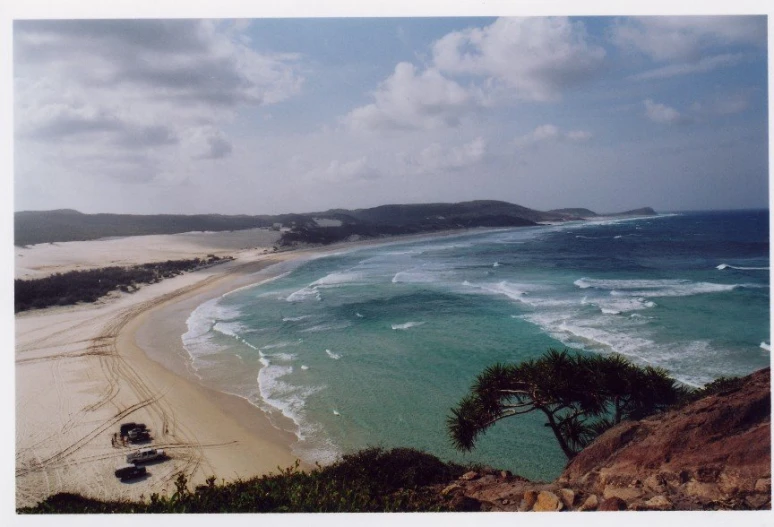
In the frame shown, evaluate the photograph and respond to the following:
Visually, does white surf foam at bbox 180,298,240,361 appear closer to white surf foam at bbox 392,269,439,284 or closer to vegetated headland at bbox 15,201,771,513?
vegetated headland at bbox 15,201,771,513

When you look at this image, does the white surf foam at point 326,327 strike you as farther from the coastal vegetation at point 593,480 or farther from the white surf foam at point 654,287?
the white surf foam at point 654,287

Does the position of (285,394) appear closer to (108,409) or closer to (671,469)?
(108,409)

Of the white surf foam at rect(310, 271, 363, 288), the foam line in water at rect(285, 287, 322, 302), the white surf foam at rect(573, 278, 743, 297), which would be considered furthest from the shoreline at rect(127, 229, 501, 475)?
the white surf foam at rect(573, 278, 743, 297)

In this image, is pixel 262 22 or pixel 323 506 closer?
pixel 323 506

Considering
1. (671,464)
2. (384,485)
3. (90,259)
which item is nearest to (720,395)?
(671,464)

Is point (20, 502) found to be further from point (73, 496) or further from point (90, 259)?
point (90, 259)

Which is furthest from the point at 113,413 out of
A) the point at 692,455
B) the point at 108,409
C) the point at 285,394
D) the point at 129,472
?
the point at 692,455

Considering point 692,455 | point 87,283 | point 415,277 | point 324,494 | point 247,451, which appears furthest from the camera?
point 415,277
